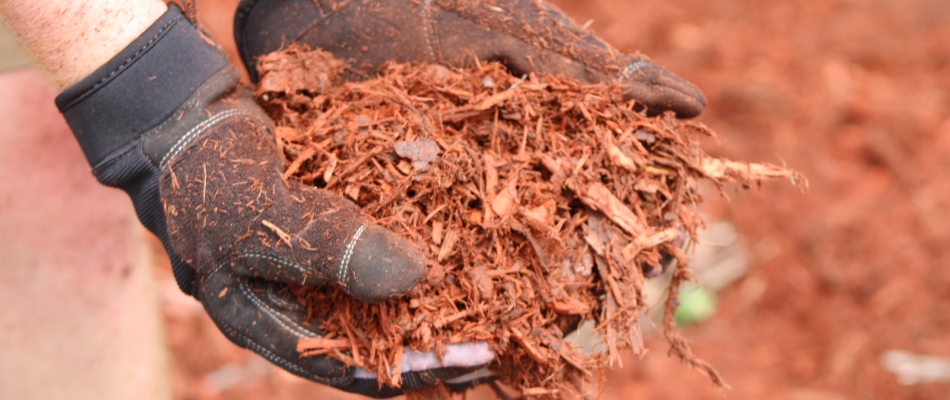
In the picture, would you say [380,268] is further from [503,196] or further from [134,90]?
[134,90]

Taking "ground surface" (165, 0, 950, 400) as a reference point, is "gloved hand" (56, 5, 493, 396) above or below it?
below

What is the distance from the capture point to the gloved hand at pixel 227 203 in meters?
1.50

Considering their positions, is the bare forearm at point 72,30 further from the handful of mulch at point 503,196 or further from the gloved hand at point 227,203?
the handful of mulch at point 503,196

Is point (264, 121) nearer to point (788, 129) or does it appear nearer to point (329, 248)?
point (329, 248)

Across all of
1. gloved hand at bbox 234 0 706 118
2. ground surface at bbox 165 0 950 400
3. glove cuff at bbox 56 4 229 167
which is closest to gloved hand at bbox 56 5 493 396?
glove cuff at bbox 56 4 229 167

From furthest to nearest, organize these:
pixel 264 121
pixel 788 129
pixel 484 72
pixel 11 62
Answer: pixel 788 129 → pixel 11 62 → pixel 484 72 → pixel 264 121

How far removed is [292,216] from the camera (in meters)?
1.53

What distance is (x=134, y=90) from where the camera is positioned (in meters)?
1.58

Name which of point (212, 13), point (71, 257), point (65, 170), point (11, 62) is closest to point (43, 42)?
point (11, 62)

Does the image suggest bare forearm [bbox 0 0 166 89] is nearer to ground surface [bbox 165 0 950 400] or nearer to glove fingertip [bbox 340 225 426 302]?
glove fingertip [bbox 340 225 426 302]

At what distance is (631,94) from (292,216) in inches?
37.2

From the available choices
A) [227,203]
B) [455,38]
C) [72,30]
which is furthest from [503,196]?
[72,30]

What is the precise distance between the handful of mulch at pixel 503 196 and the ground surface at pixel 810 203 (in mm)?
2412

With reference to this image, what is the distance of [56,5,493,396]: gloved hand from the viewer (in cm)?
150
